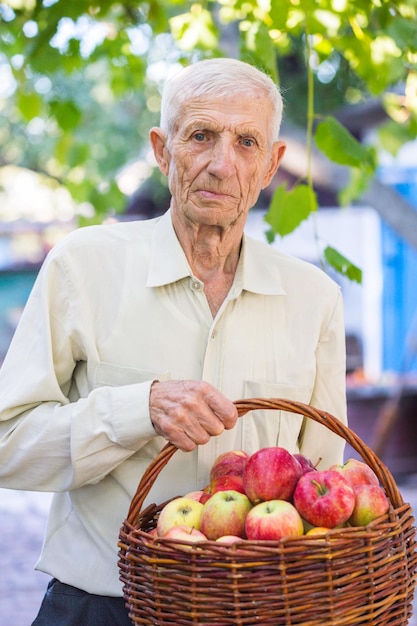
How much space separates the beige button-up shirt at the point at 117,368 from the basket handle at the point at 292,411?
0.31 feet

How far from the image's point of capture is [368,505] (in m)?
1.84

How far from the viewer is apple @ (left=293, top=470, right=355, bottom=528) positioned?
5.87 feet

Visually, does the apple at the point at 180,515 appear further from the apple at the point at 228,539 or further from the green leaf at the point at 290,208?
the green leaf at the point at 290,208

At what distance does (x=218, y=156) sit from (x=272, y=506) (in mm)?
823

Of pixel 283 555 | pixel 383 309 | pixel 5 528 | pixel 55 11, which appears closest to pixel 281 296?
pixel 283 555

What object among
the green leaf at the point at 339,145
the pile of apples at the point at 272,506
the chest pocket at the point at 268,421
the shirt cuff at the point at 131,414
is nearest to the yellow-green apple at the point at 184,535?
the pile of apples at the point at 272,506

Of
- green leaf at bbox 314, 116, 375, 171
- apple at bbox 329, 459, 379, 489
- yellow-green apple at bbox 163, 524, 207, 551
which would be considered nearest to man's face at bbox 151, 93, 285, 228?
apple at bbox 329, 459, 379, 489

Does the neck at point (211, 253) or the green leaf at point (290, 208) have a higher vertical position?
the green leaf at point (290, 208)

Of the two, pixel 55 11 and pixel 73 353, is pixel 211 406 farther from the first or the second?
pixel 55 11

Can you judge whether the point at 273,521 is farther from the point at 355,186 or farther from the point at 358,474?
the point at 355,186

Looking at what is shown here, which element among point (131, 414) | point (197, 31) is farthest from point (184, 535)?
point (197, 31)

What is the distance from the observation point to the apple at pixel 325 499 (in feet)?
5.87

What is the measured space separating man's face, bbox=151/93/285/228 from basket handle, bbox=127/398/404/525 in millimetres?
522

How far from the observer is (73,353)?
221 centimetres
